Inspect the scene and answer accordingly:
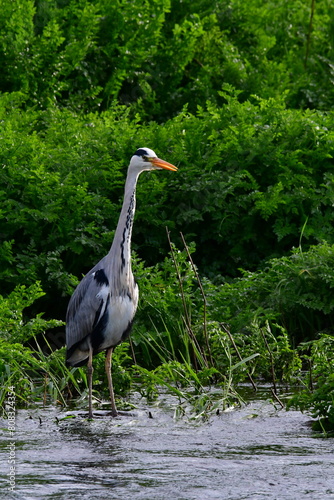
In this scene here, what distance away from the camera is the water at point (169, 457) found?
5.04 meters

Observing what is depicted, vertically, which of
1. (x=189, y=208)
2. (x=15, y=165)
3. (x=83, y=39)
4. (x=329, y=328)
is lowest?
(x=329, y=328)

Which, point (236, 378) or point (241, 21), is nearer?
point (236, 378)

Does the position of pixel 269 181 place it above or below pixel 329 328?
above

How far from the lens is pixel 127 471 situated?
17.7 feet

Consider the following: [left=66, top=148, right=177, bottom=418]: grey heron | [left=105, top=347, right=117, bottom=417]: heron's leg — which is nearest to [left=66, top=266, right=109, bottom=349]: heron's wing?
[left=66, top=148, right=177, bottom=418]: grey heron

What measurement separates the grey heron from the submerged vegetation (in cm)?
22

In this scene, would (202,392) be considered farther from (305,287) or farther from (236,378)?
(305,287)

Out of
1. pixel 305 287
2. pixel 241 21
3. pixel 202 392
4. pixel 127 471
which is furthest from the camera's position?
pixel 241 21

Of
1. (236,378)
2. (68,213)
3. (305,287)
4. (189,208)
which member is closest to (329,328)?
(305,287)

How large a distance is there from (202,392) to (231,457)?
4.06 feet

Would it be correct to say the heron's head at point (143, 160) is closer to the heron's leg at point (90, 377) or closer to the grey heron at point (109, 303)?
the grey heron at point (109, 303)

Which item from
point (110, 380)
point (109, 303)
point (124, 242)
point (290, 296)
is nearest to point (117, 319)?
point (109, 303)

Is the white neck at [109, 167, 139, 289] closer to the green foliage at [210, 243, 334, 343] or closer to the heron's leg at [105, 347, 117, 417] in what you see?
the heron's leg at [105, 347, 117, 417]

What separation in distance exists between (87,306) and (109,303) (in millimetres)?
187
